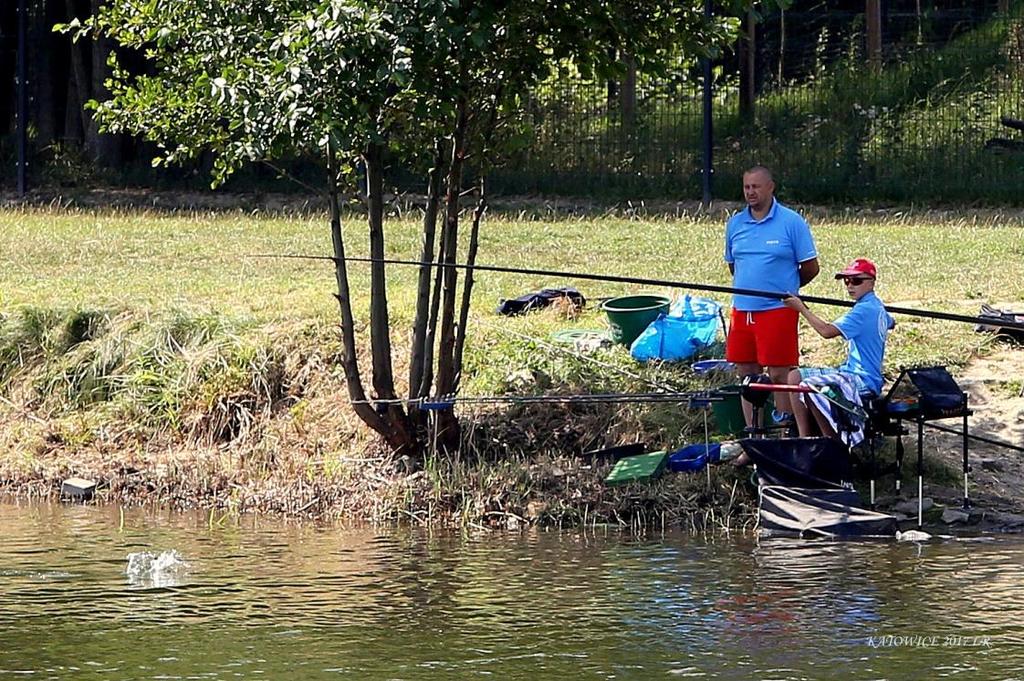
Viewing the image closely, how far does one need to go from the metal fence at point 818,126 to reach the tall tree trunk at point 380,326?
9597mm

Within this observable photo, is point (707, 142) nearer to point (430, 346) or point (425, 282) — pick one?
point (430, 346)

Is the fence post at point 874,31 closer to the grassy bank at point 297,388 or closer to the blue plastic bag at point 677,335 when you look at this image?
the grassy bank at point 297,388

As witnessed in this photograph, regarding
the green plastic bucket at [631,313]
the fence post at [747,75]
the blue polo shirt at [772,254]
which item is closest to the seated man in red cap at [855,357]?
the blue polo shirt at [772,254]

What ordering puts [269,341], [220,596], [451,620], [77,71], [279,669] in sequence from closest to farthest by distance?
1. [279,669]
2. [451,620]
3. [220,596]
4. [269,341]
5. [77,71]

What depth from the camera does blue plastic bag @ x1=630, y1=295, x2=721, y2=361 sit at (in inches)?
429

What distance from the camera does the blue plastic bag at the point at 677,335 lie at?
1089 cm

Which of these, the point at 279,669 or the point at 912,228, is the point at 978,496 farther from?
the point at 912,228

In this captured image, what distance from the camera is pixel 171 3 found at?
9.66 metres

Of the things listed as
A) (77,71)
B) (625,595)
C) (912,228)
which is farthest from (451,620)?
(77,71)

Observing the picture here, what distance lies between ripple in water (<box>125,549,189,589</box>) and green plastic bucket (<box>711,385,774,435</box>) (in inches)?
120

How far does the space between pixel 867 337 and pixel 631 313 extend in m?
1.93

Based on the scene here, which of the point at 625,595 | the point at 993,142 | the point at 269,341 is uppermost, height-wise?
the point at 993,142

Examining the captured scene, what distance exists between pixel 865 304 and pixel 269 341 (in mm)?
3981

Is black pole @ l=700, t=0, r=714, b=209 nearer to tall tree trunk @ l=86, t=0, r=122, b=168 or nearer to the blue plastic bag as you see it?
tall tree trunk @ l=86, t=0, r=122, b=168
